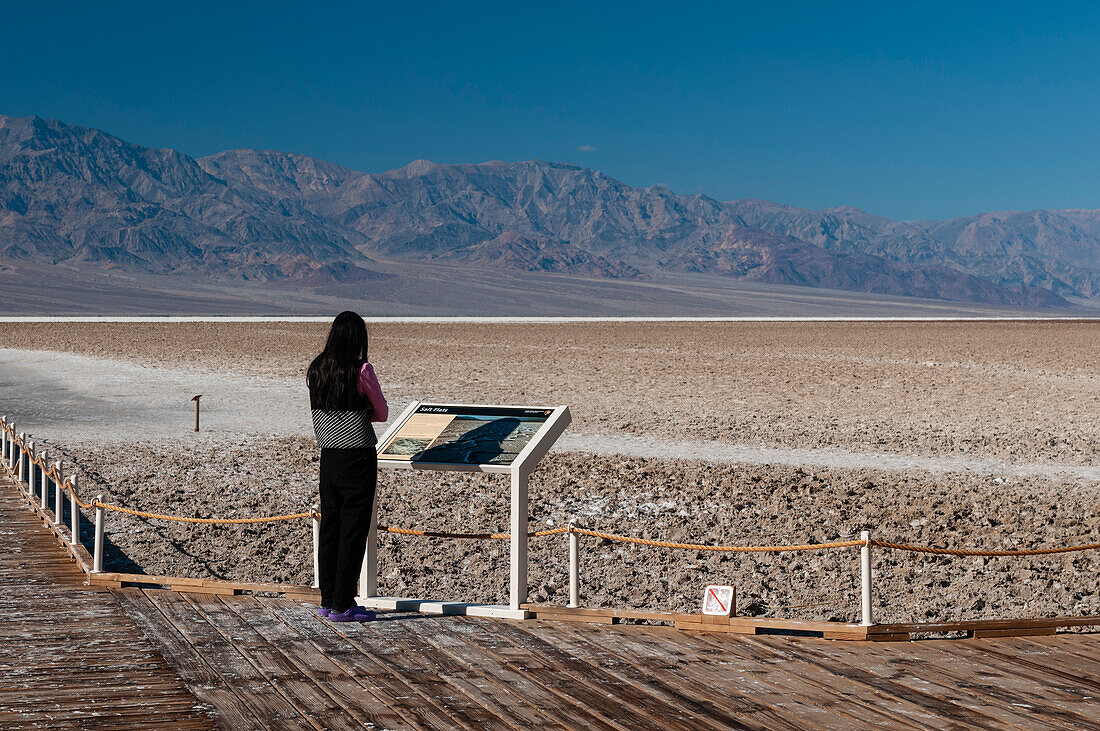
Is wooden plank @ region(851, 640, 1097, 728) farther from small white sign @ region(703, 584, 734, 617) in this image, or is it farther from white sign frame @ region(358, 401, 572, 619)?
white sign frame @ region(358, 401, 572, 619)

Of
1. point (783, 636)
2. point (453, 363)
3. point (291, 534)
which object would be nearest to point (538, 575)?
point (291, 534)

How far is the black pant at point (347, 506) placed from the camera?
21.5 feet

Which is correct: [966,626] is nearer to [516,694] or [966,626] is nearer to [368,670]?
[516,694]

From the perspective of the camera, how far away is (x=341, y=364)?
6430 mm

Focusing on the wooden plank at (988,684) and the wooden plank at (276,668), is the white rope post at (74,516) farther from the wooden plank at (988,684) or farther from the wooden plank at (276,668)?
the wooden plank at (988,684)

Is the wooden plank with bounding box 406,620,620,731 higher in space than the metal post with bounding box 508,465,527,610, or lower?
lower

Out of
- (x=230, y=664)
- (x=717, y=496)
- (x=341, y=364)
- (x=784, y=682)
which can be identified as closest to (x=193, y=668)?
(x=230, y=664)

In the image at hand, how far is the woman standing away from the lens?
6426mm

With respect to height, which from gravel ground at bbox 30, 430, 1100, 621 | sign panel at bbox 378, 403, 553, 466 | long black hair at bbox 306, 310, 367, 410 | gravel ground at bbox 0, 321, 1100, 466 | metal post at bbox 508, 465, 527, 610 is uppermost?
long black hair at bbox 306, 310, 367, 410

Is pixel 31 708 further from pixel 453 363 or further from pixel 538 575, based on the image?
pixel 453 363

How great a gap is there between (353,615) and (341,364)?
1405mm

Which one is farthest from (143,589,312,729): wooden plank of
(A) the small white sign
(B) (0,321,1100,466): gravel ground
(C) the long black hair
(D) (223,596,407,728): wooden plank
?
(B) (0,321,1100,466): gravel ground

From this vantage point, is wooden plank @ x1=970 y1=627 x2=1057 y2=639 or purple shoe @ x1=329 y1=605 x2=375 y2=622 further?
purple shoe @ x1=329 y1=605 x2=375 y2=622

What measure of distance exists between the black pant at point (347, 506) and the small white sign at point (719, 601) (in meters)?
1.91
